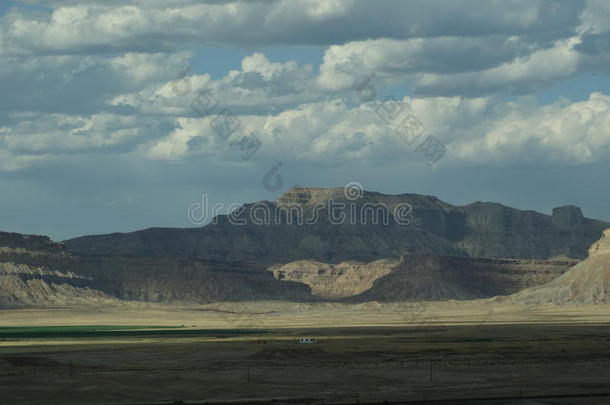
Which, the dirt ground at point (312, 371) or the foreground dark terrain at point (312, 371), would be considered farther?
the foreground dark terrain at point (312, 371)

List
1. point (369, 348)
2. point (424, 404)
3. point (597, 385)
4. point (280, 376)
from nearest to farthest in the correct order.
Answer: point (424, 404) → point (597, 385) → point (280, 376) → point (369, 348)

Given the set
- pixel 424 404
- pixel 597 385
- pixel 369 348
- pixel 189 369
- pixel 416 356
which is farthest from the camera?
pixel 369 348

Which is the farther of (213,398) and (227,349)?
(227,349)

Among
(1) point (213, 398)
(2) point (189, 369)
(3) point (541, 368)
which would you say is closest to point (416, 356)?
(3) point (541, 368)

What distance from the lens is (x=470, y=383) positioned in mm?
77000

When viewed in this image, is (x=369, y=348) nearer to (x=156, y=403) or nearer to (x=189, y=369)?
(x=189, y=369)

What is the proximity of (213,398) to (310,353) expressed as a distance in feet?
111

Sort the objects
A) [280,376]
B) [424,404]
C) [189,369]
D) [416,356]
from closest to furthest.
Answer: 1. [424,404]
2. [280,376]
3. [189,369]
4. [416,356]

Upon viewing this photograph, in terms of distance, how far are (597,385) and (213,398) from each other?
24.6m

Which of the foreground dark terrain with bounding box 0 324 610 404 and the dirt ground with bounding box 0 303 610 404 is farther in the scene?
the foreground dark terrain with bounding box 0 324 610 404

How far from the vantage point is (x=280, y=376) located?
82.6 meters

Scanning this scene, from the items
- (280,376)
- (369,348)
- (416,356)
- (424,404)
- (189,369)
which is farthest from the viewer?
(369,348)

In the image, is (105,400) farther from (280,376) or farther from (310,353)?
(310,353)

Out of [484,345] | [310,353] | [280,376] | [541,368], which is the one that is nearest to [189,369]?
[280,376]
